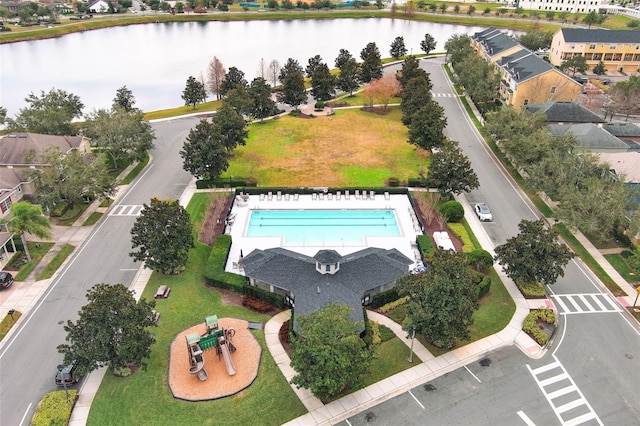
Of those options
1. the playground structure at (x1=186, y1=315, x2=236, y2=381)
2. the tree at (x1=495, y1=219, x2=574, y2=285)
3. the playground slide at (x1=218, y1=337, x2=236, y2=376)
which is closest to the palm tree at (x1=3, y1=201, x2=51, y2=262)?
the playground structure at (x1=186, y1=315, x2=236, y2=381)

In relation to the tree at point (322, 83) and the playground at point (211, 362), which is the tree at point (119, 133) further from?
the tree at point (322, 83)

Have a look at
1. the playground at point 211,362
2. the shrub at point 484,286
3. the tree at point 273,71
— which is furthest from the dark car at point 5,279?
the tree at point 273,71

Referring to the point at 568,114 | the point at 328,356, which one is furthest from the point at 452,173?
the point at 328,356

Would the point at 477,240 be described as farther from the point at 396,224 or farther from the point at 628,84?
the point at 628,84

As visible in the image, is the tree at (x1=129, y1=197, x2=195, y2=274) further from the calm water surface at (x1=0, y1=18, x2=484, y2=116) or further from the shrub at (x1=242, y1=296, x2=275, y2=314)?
the calm water surface at (x1=0, y1=18, x2=484, y2=116)

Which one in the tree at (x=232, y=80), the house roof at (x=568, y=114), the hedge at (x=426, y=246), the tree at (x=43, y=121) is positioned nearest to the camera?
the hedge at (x=426, y=246)

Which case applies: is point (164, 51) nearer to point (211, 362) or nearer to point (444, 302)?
point (211, 362)

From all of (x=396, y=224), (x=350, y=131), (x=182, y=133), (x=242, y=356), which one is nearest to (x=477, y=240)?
(x=396, y=224)
